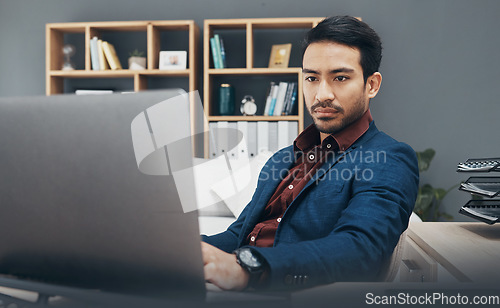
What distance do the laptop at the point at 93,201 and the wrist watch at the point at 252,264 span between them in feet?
0.39

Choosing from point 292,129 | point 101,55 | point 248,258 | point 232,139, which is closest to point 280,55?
point 292,129

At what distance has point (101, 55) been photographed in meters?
3.17

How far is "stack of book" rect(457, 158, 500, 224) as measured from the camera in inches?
41.5

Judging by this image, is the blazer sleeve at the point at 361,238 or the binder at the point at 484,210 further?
the binder at the point at 484,210

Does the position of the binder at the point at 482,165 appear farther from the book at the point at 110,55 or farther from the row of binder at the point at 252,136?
the book at the point at 110,55

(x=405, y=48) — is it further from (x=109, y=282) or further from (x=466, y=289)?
(x=109, y=282)

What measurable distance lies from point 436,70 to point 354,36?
104 inches

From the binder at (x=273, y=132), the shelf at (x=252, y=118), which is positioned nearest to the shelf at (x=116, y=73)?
the shelf at (x=252, y=118)

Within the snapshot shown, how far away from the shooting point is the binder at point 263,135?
3.05 meters

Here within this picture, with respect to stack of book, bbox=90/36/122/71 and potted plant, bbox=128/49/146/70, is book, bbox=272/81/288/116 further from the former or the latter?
stack of book, bbox=90/36/122/71

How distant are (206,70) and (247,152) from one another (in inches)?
28.1

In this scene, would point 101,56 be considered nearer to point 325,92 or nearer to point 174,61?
point 174,61

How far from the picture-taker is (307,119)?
130 inches

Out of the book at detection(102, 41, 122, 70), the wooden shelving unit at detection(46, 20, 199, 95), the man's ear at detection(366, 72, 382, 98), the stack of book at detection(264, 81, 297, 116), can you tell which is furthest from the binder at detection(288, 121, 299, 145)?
the man's ear at detection(366, 72, 382, 98)
